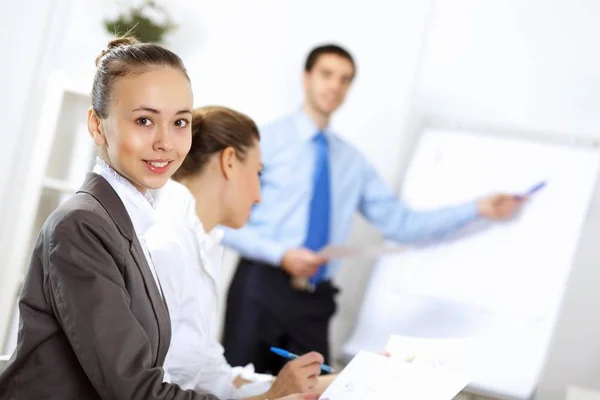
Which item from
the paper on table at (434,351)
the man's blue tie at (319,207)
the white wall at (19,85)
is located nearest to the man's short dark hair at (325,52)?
the man's blue tie at (319,207)

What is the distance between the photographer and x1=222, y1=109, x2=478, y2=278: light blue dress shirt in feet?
10.4

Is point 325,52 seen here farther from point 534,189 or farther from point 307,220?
point 534,189

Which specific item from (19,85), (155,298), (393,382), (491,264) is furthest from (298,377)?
(19,85)

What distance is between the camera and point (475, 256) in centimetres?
302

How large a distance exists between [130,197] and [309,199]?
1.90 m

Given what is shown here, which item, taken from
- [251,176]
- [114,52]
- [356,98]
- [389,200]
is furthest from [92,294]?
[356,98]

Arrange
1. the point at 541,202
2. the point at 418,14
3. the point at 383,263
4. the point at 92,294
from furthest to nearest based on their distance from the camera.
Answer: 1. the point at 418,14
2. the point at 383,263
3. the point at 541,202
4. the point at 92,294

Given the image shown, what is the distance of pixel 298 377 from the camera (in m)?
1.51

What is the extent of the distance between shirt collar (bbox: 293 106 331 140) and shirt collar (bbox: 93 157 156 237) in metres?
1.92

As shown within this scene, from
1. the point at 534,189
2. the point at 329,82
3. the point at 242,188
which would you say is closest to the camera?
the point at 242,188

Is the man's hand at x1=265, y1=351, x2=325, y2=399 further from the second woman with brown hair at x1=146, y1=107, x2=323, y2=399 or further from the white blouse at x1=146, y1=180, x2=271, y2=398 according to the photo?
the white blouse at x1=146, y1=180, x2=271, y2=398

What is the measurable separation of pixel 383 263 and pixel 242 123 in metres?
1.52

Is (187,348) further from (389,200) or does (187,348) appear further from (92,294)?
(389,200)

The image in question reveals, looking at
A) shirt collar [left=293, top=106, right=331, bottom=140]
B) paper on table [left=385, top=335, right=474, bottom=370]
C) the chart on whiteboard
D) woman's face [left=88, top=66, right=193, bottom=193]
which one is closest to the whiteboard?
the chart on whiteboard
